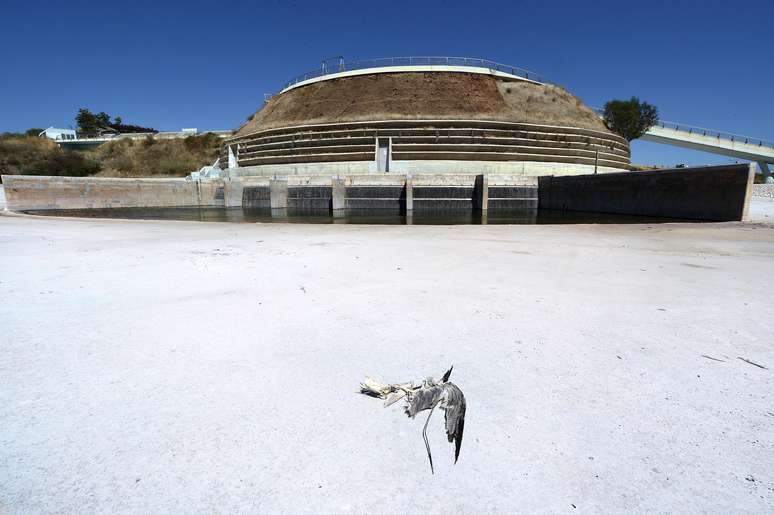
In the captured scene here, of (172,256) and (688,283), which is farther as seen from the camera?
(172,256)

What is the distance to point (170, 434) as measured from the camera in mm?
1475

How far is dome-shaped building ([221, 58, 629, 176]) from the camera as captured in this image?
28859 mm

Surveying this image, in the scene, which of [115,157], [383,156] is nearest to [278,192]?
[383,156]

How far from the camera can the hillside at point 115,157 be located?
33344mm

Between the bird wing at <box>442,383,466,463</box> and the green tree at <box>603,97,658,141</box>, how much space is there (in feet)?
152

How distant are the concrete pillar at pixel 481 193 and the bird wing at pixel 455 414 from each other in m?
22.4

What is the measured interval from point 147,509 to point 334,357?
1.13 metres

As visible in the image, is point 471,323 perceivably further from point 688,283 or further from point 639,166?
point 639,166

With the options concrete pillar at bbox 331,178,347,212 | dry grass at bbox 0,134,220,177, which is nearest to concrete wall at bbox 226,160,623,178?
concrete pillar at bbox 331,178,347,212

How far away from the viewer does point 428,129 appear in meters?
28.8

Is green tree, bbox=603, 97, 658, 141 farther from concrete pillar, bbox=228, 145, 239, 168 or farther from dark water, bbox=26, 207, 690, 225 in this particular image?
concrete pillar, bbox=228, 145, 239, 168

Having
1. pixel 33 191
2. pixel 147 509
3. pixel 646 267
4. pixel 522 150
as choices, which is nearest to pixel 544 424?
pixel 147 509

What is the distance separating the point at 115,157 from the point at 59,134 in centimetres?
2327

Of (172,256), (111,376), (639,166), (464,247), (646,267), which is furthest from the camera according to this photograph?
(639,166)
